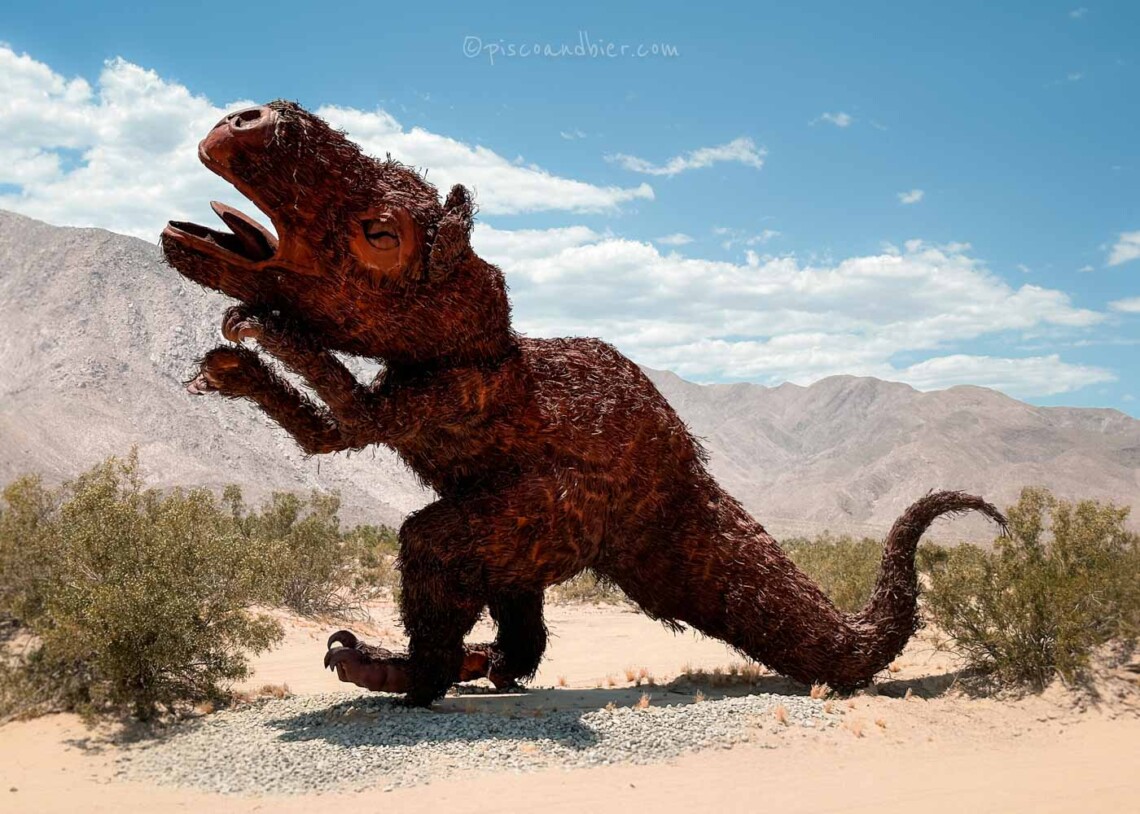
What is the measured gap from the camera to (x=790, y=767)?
6.11 m

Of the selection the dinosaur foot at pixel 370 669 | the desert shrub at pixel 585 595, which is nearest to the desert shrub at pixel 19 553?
the dinosaur foot at pixel 370 669

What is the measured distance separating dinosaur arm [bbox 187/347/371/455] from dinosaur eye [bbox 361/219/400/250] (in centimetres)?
118

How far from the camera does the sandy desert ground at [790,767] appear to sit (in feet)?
17.6

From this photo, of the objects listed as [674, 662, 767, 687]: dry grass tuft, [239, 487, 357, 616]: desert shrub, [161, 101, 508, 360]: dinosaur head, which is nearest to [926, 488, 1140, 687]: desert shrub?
[674, 662, 767, 687]: dry grass tuft

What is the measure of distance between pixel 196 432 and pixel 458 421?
141 feet

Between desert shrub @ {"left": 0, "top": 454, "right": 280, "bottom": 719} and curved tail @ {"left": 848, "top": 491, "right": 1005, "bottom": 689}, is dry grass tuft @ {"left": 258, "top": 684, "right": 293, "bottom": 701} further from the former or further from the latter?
curved tail @ {"left": 848, "top": 491, "right": 1005, "bottom": 689}

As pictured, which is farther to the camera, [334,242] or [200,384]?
[200,384]

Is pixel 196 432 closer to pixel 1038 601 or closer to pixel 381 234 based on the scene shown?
pixel 381 234

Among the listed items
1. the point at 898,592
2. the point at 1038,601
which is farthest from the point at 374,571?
the point at 1038,601

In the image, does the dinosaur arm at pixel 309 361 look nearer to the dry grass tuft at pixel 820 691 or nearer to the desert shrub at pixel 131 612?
the desert shrub at pixel 131 612

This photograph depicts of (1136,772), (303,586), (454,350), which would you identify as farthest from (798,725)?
(303,586)

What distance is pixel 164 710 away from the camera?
23.2 feet

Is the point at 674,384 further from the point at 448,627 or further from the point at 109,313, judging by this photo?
the point at 448,627

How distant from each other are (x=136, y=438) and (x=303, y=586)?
3321 centimetres
